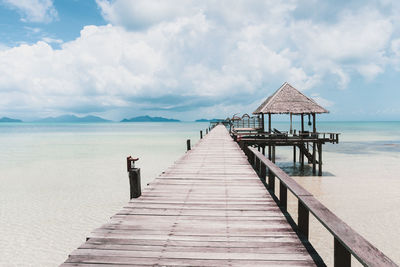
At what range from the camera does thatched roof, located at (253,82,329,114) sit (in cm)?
2017

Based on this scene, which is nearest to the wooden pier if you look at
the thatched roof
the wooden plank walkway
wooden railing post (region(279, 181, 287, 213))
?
the wooden plank walkway

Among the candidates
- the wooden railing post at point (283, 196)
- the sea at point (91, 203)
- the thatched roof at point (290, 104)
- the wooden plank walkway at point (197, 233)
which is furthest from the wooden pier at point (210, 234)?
the thatched roof at point (290, 104)

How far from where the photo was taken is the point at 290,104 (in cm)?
2069

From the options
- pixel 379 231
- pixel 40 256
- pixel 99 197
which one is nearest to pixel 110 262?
pixel 40 256

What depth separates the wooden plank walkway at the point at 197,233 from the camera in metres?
3.21

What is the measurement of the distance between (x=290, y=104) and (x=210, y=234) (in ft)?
60.6

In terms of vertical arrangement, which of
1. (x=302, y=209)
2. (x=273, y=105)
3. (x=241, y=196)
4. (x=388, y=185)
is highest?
(x=273, y=105)

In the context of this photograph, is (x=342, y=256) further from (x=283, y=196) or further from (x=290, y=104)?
(x=290, y=104)

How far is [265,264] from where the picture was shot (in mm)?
3090

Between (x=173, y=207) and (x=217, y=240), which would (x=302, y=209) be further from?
(x=173, y=207)

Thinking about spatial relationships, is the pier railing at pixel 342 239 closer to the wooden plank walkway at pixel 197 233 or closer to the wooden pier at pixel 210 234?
the wooden pier at pixel 210 234

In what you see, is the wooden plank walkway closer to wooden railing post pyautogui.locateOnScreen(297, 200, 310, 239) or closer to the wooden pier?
the wooden pier

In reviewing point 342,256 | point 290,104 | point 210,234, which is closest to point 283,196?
point 210,234

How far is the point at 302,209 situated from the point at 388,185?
14290 mm
